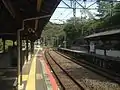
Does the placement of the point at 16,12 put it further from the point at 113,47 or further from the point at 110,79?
the point at 113,47

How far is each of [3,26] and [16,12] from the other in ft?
9.60

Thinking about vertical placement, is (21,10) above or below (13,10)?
above

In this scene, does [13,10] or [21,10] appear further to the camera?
[21,10]

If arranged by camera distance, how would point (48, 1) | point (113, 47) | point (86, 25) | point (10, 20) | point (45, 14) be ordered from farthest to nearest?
point (86, 25) → point (113, 47) → point (10, 20) → point (45, 14) → point (48, 1)

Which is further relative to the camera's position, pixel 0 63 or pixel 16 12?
pixel 0 63

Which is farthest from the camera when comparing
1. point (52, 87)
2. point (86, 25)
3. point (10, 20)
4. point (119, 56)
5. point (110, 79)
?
point (86, 25)

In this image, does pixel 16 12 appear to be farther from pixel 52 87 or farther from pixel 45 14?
pixel 52 87

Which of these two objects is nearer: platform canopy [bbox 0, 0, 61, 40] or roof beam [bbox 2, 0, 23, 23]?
platform canopy [bbox 0, 0, 61, 40]

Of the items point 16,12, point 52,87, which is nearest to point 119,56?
point 52,87

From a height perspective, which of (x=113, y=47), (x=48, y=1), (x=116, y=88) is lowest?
(x=116, y=88)

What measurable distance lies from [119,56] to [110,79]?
15.1 ft

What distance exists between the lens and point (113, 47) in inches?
890

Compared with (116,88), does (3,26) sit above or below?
above

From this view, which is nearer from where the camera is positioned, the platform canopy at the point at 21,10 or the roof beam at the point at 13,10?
the platform canopy at the point at 21,10
